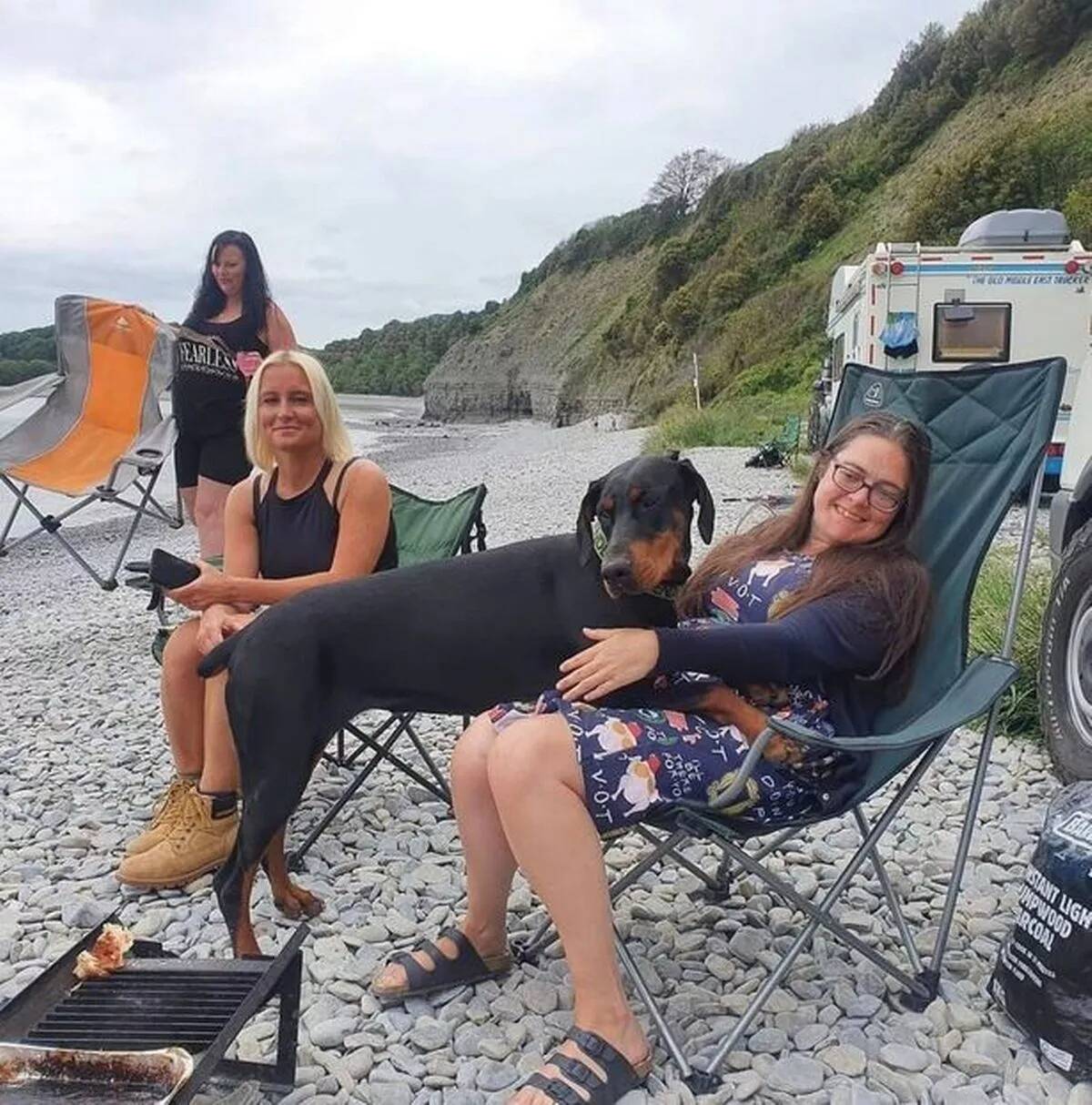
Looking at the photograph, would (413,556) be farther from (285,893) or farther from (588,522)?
(588,522)

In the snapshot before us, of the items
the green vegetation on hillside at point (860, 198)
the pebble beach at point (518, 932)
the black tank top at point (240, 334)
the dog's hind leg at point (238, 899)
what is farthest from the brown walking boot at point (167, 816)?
the green vegetation on hillside at point (860, 198)

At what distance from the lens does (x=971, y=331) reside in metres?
9.46

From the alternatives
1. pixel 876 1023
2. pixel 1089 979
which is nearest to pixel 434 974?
pixel 876 1023

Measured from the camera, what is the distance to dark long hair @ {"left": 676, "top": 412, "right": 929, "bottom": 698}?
6.45ft

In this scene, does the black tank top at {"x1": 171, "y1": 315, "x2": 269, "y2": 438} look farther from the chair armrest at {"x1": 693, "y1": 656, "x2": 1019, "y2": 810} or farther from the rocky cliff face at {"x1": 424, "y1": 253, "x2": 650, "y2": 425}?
the rocky cliff face at {"x1": 424, "y1": 253, "x2": 650, "y2": 425}

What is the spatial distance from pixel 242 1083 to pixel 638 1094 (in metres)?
0.65

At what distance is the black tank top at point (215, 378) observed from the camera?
407 centimetres

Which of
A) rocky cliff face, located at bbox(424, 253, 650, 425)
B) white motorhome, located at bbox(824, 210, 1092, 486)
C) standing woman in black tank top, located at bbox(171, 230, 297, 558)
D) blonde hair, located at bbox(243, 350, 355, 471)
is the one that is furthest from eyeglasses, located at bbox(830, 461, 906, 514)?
rocky cliff face, located at bbox(424, 253, 650, 425)

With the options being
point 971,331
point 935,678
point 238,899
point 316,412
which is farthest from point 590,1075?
point 971,331

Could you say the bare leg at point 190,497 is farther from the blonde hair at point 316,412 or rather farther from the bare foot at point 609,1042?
the bare foot at point 609,1042

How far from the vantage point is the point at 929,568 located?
226 centimetres

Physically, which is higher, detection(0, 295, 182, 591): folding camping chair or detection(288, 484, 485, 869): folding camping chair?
detection(0, 295, 182, 591): folding camping chair

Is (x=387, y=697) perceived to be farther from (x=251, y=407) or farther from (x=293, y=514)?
(x=251, y=407)

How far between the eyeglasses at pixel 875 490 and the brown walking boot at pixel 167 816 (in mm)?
1658
